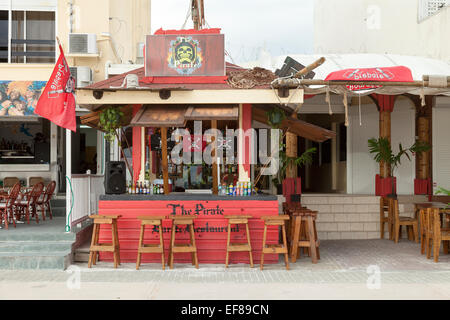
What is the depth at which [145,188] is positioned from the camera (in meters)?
8.82

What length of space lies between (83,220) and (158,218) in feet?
6.93

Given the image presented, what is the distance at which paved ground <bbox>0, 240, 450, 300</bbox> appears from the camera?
629 cm

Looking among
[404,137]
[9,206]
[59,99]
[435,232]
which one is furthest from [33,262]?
[404,137]

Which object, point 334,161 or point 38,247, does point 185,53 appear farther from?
point 334,161

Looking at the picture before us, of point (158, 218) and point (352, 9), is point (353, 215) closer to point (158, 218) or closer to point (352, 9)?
point (158, 218)

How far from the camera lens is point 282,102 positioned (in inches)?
330

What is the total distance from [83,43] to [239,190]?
21.7 ft

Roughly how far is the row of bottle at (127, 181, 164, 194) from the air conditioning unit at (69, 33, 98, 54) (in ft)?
17.1

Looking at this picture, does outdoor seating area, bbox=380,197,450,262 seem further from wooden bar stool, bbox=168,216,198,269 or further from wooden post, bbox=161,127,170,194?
wooden post, bbox=161,127,170,194

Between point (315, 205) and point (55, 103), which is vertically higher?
point (55, 103)

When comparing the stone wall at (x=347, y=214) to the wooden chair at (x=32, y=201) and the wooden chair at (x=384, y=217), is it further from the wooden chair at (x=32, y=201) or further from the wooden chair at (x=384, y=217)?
the wooden chair at (x=32, y=201)

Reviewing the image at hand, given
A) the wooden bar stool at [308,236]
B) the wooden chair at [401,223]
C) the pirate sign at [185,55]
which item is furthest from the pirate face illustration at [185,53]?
the wooden chair at [401,223]

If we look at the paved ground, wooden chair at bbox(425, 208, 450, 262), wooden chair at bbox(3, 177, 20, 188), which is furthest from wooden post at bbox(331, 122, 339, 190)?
wooden chair at bbox(3, 177, 20, 188)
